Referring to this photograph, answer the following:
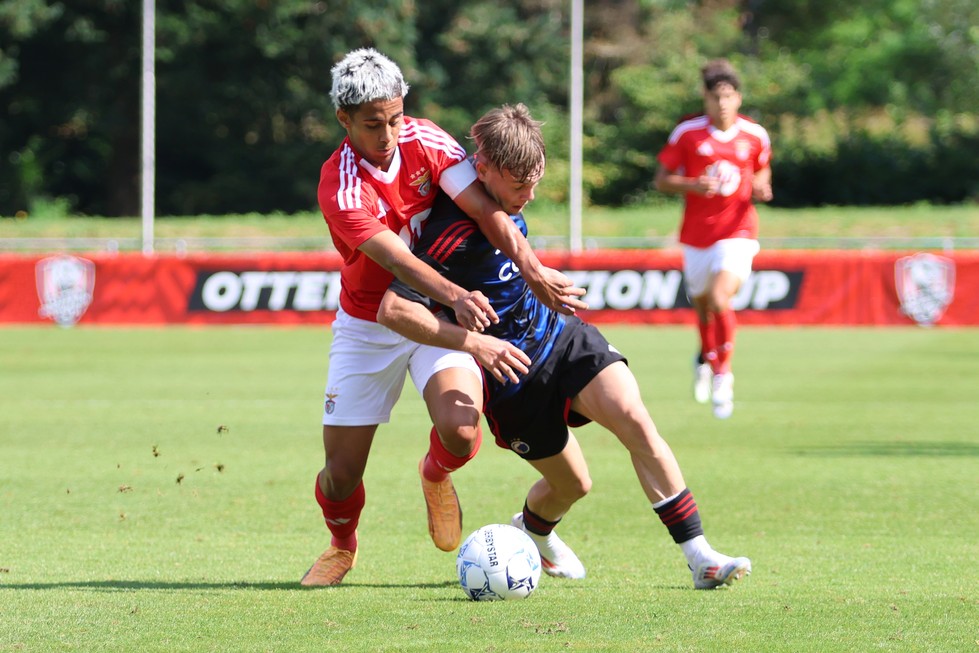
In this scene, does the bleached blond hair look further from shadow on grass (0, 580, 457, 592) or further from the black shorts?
shadow on grass (0, 580, 457, 592)

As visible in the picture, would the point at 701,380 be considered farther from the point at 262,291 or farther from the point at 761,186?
the point at 262,291

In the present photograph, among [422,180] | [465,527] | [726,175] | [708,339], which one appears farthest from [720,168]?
[422,180]

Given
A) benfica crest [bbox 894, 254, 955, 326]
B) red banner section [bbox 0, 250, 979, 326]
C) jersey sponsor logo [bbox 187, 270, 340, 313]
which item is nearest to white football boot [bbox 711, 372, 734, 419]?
red banner section [bbox 0, 250, 979, 326]

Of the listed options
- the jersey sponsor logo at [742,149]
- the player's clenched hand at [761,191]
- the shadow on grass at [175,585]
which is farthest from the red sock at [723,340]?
the shadow on grass at [175,585]

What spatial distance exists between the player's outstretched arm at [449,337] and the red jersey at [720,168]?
21.0 feet

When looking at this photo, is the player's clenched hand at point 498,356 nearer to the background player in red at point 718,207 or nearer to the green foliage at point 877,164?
the background player in red at point 718,207

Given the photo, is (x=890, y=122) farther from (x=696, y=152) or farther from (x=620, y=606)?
(x=620, y=606)

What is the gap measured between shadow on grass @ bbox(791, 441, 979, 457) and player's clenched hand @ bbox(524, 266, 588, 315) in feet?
16.1

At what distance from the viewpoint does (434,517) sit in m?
6.04

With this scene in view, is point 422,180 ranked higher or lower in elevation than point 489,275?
higher

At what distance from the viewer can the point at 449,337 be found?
5.55 meters

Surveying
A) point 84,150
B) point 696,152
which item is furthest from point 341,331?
point 84,150

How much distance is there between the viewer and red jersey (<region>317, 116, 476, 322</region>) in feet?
18.5

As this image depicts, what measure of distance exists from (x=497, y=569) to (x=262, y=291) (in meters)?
18.7
